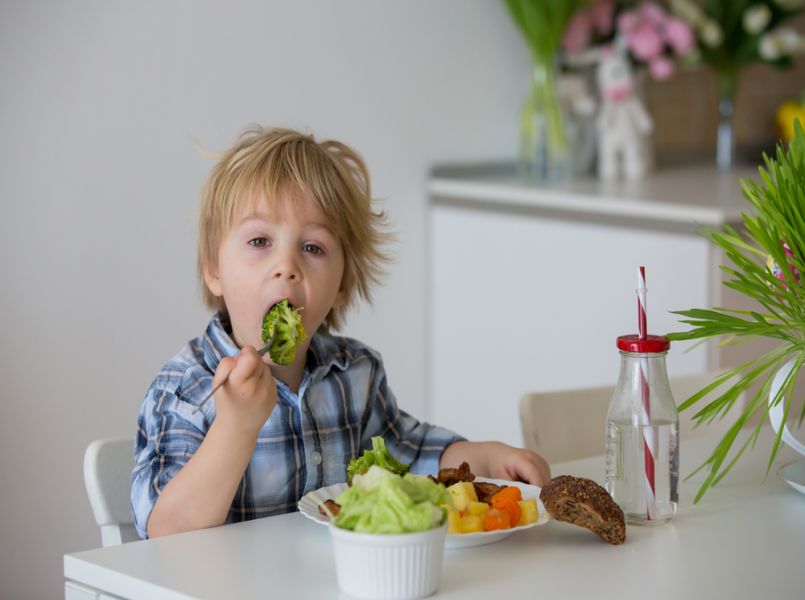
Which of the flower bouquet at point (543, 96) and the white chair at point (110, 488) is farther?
the flower bouquet at point (543, 96)

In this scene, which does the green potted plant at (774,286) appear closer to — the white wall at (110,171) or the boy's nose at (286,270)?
the boy's nose at (286,270)

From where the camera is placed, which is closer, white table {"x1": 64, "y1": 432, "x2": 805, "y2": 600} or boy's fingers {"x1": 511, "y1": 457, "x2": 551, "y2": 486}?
white table {"x1": 64, "y1": 432, "x2": 805, "y2": 600}

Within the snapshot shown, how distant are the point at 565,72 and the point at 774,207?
1.90 meters

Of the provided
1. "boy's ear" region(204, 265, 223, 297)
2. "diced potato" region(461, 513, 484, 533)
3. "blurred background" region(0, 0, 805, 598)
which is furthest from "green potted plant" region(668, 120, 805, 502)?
"blurred background" region(0, 0, 805, 598)

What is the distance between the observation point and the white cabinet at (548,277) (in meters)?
2.30

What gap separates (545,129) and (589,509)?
198 centimetres

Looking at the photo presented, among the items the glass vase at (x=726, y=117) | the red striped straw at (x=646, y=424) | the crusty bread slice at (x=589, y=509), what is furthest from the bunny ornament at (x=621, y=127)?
the crusty bread slice at (x=589, y=509)

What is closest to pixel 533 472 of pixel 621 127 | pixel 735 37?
pixel 621 127

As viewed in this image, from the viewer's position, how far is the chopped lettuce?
86 centimetres

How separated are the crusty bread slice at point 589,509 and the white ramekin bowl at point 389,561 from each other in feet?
0.59

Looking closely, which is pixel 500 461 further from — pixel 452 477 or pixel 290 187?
pixel 290 187

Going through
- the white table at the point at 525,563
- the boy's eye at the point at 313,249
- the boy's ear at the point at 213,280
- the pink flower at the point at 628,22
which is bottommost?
the white table at the point at 525,563

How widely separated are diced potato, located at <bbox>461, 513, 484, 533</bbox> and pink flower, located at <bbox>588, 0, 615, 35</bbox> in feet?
6.91

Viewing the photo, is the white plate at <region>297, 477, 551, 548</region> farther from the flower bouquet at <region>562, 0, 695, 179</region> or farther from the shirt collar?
the flower bouquet at <region>562, 0, 695, 179</region>
